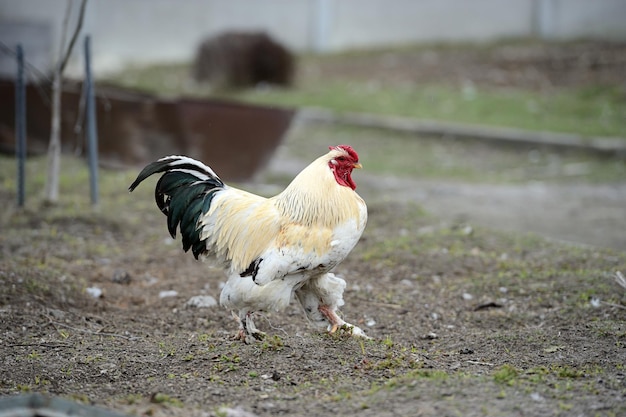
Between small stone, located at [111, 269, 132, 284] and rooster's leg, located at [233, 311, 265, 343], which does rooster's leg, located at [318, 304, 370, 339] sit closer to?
rooster's leg, located at [233, 311, 265, 343]

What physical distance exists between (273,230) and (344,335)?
73 centimetres

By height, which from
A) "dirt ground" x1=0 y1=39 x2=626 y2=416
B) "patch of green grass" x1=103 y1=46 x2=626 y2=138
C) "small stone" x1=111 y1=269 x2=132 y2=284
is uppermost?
"patch of green grass" x1=103 y1=46 x2=626 y2=138

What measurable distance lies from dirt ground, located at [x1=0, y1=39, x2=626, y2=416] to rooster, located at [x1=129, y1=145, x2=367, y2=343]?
26cm

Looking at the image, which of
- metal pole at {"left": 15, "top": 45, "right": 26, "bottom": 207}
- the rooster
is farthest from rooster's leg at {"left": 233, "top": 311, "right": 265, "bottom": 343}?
metal pole at {"left": 15, "top": 45, "right": 26, "bottom": 207}

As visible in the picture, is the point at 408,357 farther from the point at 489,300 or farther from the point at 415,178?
the point at 415,178

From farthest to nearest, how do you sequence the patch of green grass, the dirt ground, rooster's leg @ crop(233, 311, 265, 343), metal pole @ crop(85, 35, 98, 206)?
the patch of green grass → metal pole @ crop(85, 35, 98, 206) → rooster's leg @ crop(233, 311, 265, 343) → the dirt ground

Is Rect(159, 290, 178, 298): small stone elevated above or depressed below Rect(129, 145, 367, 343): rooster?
below

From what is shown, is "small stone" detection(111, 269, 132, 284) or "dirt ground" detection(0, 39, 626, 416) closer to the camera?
"dirt ground" detection(0, 39, 626, 416)

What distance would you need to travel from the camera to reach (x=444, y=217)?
8492 mm

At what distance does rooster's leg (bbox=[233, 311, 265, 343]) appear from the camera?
4875 mm

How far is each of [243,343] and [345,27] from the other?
16.4 m

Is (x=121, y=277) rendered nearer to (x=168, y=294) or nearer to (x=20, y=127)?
(x=168, y=294)

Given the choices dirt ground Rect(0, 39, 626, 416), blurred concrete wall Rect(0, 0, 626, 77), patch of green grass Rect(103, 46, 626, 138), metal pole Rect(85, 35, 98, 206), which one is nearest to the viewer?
dirt ground Rect(0, 39, 626, 416)

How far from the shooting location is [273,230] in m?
4.80
